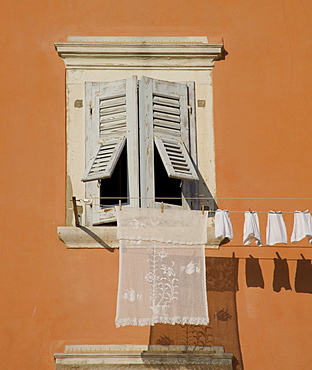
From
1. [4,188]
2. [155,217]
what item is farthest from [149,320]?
[4,188]

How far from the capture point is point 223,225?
8.02 meters

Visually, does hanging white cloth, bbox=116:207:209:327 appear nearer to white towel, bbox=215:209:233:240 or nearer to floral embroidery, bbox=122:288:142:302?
floral embroidery, bbox=122:288:142:302

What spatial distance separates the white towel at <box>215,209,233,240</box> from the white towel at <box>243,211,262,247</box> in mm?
142

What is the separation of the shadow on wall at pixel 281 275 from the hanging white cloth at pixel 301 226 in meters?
0.49

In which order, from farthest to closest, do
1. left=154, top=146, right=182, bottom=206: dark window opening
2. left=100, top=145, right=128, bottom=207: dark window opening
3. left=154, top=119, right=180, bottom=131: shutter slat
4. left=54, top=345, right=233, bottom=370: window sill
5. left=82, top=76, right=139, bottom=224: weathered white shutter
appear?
left=154, top=146, right=182, bottom=206: dark window opening < left=100, top=145, right=128, bottom=207: dark window opening < left=154, top=119, right=180, bottom=131: shutter slat < left=82, top=76, right=139, bottom=224: weathered white shutter < left=54, top=345, right=233, bottom=370: window sill

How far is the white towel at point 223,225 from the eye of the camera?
8.00 meters

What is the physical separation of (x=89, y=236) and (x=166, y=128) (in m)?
1.32

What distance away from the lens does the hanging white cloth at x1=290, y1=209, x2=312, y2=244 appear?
8109mm

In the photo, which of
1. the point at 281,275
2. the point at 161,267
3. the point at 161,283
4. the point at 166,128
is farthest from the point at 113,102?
the point at 281,275

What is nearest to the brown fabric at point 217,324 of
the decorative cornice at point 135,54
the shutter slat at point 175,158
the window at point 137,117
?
the window at point 137,117

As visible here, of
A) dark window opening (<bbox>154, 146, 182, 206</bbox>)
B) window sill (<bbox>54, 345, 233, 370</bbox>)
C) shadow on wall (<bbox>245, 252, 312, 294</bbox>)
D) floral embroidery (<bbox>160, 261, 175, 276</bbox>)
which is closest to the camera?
floral embroidery (<bbox>160, 261, 175, 276</bbox>)

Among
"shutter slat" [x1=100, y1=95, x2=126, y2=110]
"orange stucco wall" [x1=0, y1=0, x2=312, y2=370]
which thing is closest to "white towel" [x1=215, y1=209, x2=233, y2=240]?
"orange stucco wall" [x1=0, y1=0, x2=312, y2=370]

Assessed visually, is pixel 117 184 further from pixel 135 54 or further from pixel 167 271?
pixel 167 271

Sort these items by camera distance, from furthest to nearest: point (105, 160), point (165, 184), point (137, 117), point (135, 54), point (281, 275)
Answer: point (165, 184), point (135, 54), point (137, 117), point (281, 275), point (105, 160)
